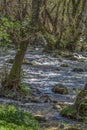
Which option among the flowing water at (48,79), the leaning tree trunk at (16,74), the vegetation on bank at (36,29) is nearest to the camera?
the vegetation on bank at (36,29)

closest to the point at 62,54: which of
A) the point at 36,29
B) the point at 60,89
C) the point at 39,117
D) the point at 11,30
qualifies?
the point at 60,89

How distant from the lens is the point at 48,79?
78.8ft

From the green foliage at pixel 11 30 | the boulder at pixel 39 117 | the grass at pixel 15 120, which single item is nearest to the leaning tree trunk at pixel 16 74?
the green foliage at pixel 11 30

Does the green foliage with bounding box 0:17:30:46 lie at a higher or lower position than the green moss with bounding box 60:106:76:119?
higher

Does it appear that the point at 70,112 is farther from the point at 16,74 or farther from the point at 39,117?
the point at 16,74

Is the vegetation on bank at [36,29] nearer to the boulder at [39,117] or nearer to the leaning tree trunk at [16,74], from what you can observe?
the leaning tree trunk at [16,74]

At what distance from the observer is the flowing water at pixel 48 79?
16906 millimetres

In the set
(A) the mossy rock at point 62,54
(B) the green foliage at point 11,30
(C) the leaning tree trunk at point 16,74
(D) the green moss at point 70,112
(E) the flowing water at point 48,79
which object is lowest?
(A) the mossy rock at point 62,54

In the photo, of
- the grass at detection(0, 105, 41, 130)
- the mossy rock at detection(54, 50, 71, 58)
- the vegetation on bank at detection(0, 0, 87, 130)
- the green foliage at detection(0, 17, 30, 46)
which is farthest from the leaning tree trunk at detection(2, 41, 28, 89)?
the mossy rock at detection(54, 50, 71, 58)

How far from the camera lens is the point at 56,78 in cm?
2478

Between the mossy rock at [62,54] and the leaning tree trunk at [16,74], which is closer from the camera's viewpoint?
the leaning tree trunk at [16,74]

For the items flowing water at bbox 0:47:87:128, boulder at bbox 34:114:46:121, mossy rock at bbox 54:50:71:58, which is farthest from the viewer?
mossy rock at bbox 54:50:71:58

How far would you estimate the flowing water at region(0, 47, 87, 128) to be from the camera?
16.9m

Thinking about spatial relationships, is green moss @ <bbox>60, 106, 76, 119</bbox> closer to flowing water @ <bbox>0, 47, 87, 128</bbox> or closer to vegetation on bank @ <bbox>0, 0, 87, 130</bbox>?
vegetation on bank @ <bbox>0, 0, 87, 130</bbox>
